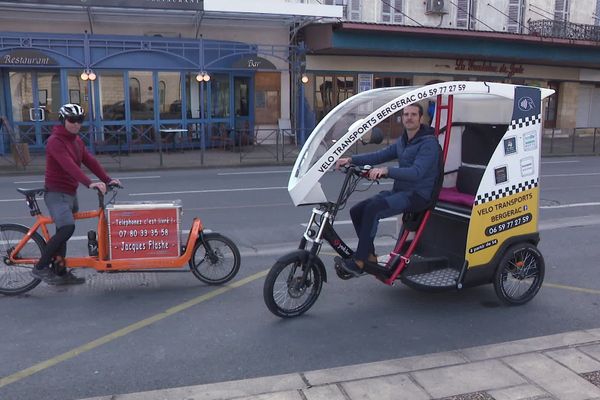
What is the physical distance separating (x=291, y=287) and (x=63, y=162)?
7.93 feet

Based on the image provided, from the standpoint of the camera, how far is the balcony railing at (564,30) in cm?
2580

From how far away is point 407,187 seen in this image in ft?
16.8

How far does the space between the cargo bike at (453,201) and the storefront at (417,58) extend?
15082 millimetres

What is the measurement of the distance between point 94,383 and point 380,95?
127 inches

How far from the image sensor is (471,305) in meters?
5.44

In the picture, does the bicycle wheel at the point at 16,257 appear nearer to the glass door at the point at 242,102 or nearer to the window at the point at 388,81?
the glass door at the point at 242,102

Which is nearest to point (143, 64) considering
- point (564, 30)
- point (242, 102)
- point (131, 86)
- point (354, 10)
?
point (131, 86)

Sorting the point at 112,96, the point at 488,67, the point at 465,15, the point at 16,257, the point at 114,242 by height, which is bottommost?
the point at 16,257

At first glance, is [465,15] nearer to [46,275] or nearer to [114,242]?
[114,242]

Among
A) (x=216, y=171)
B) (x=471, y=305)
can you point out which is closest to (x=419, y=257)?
(x=471, y=305)

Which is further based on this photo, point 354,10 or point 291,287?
point 354,10

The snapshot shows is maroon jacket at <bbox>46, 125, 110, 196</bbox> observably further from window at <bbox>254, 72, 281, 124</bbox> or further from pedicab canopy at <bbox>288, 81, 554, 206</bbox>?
window at <bbox>254, 72, 281, 124</bbox>

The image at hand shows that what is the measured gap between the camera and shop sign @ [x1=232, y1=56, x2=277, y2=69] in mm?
20719

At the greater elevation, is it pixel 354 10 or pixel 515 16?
pixel 515 16
